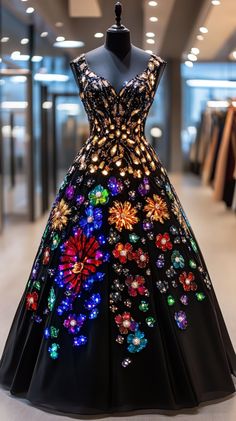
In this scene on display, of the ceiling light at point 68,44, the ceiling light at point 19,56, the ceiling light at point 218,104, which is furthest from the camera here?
the ceiling light at point 218,104

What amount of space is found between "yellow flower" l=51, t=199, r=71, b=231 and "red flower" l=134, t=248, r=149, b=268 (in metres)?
0.32

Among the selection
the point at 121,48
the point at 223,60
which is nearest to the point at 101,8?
the point at 121,48

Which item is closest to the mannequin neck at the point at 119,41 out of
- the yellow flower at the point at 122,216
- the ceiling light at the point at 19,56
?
the yellow flower at the point at 122,216

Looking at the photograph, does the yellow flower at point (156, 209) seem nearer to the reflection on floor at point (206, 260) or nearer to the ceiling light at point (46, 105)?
the reflection on floor at point (206, 260)

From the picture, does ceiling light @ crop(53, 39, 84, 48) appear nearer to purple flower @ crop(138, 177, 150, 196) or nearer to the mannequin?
the mannequin

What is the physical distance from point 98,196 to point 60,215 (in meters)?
0.19

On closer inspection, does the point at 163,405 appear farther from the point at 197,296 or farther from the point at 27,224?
the point at 27,224

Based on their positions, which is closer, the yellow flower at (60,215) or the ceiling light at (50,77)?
the yellow flower at (60,215)

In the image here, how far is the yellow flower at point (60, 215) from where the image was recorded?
2.82 metres

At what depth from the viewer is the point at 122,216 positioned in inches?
108

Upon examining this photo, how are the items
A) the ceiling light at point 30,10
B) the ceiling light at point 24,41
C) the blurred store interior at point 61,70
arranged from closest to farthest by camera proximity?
the blurred store interior at point 61,70 < the ceiling light at point 30,10 < the ceiling light at point 24,41

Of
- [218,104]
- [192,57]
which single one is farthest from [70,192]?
[218,104]

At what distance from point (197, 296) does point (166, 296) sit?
0.17m

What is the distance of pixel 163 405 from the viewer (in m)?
2.64
